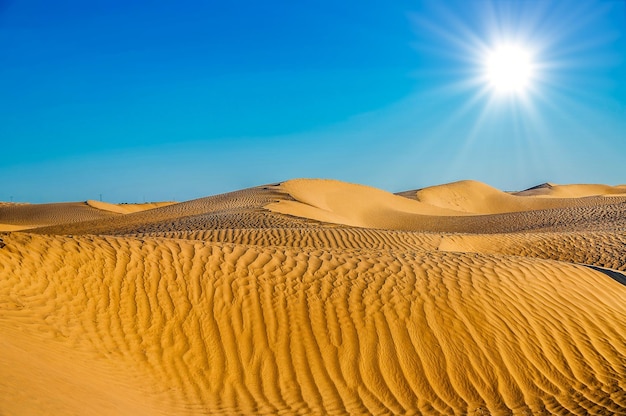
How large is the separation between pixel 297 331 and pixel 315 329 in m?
0.22

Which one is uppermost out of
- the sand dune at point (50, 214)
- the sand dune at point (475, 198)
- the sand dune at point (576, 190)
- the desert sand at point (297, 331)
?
the sand dune at point (576, 190)

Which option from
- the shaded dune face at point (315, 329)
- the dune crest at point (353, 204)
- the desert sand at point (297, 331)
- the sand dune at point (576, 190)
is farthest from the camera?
the sand dune at point (576, 190)

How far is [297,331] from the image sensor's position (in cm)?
652

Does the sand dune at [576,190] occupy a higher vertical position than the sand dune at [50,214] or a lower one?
higher

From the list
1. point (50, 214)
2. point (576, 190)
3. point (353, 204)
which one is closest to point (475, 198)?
point (353, 204)

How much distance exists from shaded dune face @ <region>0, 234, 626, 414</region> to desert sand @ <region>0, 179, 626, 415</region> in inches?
0.8

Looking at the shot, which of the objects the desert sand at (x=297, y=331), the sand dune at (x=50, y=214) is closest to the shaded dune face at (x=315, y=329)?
the desert sand at (x=297, y=331)

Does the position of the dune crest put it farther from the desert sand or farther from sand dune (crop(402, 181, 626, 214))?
the desert sand

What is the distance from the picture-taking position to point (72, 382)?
429 centimetres

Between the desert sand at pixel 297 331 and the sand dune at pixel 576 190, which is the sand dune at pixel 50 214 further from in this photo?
the sand dune at pixel 576 190

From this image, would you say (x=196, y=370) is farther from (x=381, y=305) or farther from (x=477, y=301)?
(x=477, y=301)

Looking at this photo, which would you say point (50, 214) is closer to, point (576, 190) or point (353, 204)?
point (353, 204)

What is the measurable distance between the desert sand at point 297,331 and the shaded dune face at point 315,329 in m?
0.02

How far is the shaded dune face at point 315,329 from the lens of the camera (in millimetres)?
5543
